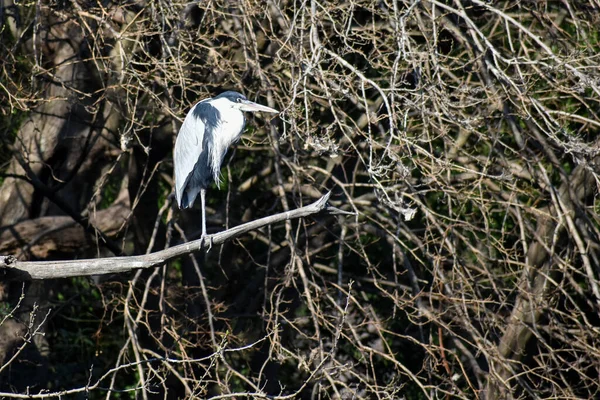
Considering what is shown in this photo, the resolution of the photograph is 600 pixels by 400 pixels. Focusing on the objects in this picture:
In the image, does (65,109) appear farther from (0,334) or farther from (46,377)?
(46,377)

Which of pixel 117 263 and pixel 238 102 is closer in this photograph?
pixel 117 263

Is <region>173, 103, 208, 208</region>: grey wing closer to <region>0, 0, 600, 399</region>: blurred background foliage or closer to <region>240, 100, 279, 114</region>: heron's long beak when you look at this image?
<region>0, 0, 600, 399</region>: blurred background foliage

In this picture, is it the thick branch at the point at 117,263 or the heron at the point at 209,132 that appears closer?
the thick branch at the point at 117,263

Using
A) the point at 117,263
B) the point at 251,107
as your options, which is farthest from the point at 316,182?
the point at 117,263

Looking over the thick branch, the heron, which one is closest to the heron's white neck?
the heron

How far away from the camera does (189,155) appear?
15.5 ft

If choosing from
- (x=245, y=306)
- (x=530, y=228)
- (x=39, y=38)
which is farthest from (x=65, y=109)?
(x=530, y=228)

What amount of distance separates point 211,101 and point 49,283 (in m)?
2.71

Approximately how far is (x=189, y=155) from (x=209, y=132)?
0.18 m

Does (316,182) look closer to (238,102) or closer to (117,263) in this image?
(238,102)

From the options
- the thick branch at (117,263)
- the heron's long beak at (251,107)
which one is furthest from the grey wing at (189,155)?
the thick branch at (117,263)

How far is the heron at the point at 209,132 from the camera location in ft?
15.0

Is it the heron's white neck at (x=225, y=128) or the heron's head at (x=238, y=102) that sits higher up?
the heron's head at (x=238, y=102)

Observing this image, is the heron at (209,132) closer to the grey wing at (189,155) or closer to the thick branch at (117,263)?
the grey wing at (189,155)
